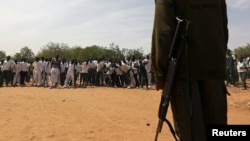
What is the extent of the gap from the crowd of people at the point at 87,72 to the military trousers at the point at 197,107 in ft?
65.7

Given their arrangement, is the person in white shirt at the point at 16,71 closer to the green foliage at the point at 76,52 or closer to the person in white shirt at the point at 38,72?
the person in white shirt at the point at 38,72

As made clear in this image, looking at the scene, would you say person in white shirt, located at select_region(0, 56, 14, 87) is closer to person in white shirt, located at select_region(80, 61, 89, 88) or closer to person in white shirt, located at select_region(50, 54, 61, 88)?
person in white shirt, located at select_region(50, 54, 61, 88)

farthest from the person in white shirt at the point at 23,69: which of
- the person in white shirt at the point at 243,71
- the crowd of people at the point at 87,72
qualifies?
the person in white shirt at the point at 243,71

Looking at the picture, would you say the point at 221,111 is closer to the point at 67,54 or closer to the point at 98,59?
the point at 98,59

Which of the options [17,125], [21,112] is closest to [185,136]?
[17,125]

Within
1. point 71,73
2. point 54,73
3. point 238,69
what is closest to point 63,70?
point 71,73

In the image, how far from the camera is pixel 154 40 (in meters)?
3.65

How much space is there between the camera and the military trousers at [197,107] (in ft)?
11.6

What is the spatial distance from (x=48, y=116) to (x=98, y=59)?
15145mm

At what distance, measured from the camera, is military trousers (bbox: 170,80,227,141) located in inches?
139

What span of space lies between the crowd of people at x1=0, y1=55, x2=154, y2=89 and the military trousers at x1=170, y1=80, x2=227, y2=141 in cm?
2003

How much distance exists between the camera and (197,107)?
356cm

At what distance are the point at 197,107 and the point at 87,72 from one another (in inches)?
863

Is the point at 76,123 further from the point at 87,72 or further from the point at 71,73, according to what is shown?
the point at 87,72
